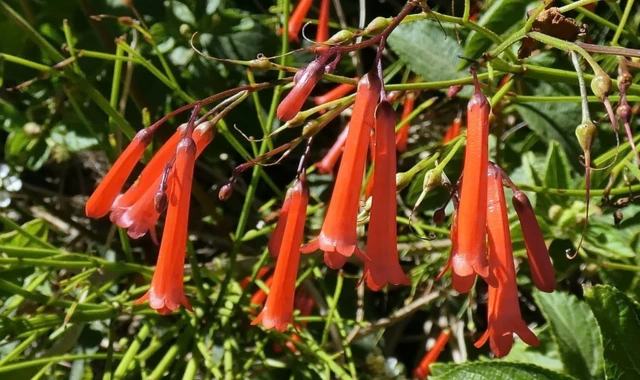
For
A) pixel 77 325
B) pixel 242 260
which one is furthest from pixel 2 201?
pixel 242 260

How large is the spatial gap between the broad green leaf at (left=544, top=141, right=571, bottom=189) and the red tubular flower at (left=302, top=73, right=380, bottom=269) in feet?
1.57

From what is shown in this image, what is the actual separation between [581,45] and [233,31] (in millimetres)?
980

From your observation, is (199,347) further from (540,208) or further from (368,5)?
(368,5)

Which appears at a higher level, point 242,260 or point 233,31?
point 233,31

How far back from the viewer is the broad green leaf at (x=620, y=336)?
0.89 m

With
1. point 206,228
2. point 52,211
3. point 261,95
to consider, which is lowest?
point 206,228

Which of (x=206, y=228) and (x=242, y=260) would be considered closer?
(x=242, y=260)

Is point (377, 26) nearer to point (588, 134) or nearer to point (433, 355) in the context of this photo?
point (588, 134)

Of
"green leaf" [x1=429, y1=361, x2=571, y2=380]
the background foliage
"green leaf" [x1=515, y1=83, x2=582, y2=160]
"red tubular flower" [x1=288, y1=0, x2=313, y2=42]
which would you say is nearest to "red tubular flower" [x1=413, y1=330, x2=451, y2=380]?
the background foliage

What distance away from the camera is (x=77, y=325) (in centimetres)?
142

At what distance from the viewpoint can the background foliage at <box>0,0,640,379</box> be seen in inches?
45.8

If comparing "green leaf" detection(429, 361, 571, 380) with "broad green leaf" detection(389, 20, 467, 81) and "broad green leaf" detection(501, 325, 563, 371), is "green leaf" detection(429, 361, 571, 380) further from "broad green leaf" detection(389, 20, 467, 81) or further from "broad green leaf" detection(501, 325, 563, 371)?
"broad green leaf" detection(389, 20, 467, 81)

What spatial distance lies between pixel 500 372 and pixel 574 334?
0.35m

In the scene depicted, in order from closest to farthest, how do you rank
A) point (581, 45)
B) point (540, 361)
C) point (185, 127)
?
point (581, 45) → point (185, 127) → point (540, 361)
